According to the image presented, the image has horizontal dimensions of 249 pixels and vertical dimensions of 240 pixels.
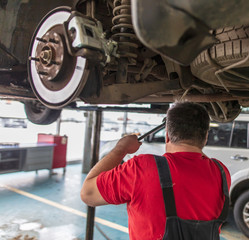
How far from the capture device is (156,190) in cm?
67

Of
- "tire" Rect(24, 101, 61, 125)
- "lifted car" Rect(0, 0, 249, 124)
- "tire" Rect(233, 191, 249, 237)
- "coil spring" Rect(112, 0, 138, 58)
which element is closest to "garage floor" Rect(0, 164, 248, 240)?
"tire" Rect(233, 191, 249, 237)

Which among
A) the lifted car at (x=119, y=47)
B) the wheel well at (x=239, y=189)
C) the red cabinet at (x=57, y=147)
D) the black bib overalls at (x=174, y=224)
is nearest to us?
the lifted car at (x=119, y=47)

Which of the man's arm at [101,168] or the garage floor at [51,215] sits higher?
the man's arm at [101,168]

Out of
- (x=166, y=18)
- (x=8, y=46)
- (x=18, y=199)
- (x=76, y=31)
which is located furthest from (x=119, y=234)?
(x=166, y=18)

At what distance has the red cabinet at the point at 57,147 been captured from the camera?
4164mm

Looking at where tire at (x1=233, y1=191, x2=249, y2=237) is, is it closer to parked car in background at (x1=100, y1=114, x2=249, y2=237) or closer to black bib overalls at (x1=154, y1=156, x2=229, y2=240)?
parked car in background at (x1=100, y1=114, x2=249, y2=237)

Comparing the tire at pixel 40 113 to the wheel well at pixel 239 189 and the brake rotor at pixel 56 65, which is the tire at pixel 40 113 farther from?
the wheel well at pixel 239 189

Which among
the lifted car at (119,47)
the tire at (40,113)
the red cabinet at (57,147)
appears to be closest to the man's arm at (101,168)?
the lifted car at (119,47)

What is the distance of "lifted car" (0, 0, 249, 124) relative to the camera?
1.27 ft

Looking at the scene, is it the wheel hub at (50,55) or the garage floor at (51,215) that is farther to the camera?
the garage floor at (51,215)

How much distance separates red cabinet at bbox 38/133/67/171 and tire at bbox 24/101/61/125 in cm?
199

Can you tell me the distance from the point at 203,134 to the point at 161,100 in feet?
2.99

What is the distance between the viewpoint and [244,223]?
2256mm

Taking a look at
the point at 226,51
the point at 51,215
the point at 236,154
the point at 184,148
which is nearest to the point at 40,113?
the point at 51,215
